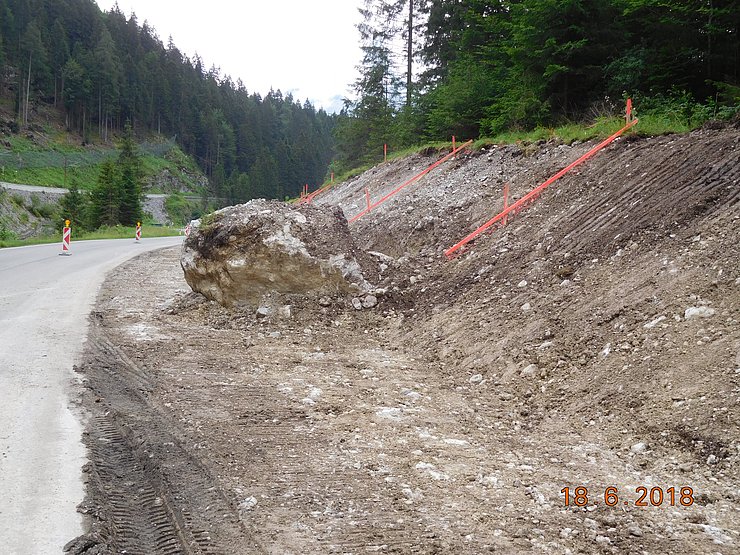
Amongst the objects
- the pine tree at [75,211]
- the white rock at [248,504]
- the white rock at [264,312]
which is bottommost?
the white rock at [248,504]

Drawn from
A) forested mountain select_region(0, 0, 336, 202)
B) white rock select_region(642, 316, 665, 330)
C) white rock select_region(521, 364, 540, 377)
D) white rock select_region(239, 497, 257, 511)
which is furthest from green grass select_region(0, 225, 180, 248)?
forested mountain select_region(0, 0, 336, 202)

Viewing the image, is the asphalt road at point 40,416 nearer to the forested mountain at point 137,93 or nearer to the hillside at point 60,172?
the hillside at point 60,172

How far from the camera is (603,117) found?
10.5 metres

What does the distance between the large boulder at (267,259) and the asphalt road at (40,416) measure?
212cm

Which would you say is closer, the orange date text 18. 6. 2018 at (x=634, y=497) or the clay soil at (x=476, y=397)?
the clay soil at (x=476, y=397)

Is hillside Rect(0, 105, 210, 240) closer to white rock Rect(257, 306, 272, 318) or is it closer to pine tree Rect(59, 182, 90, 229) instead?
pine tree Rect(59, 182, 90, 229)

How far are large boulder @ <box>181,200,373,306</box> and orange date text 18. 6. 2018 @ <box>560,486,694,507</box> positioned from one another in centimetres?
534

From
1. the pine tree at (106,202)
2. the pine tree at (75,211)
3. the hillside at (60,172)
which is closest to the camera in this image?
the pine tree at (106,202)

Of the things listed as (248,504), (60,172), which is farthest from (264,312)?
(60,172)

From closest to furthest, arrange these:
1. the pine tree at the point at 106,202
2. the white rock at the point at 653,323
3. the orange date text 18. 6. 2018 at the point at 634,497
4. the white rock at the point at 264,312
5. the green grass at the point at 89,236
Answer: the orange date text 18. 6. 2018 at the point at 634,497 → the white rock at the point at 653,323 → the white rock at the point at 264,312 → the green grass at the point at 89,236 → the pine tree at the point at 106,202

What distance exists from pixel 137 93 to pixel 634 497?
94.3 metres

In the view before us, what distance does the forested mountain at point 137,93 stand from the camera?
72.4 meters

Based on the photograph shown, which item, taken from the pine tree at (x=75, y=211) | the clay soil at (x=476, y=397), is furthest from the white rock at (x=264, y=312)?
the pine tree at (x=75, y=211)

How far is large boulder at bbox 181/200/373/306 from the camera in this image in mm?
8250
